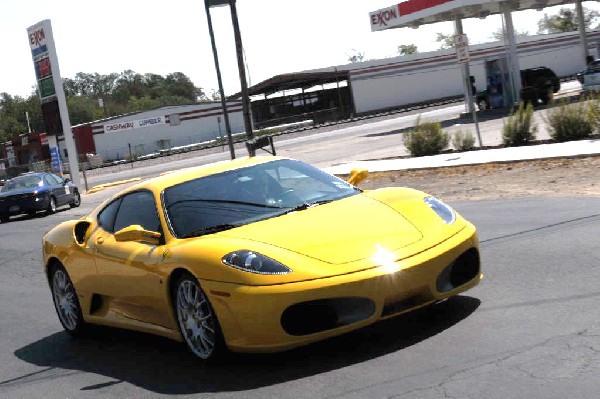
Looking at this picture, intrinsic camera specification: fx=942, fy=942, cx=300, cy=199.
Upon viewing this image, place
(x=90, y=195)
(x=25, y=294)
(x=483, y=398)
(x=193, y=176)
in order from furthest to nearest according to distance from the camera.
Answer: (x=90, y=195) < (x=25, y=294) < (x=193, y=176) < (x=483, y=398)

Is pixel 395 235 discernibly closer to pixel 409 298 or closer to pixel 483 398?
pixel 409 298

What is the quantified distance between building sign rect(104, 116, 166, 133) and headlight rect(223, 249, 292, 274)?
80630mm

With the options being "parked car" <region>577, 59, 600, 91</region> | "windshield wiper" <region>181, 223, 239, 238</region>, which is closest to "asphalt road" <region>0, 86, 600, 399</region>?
"windshield wiper" <region>181, 223, 239, 238</region>

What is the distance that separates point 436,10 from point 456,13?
2023 mm

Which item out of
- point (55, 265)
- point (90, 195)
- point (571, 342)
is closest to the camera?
point (571, 342)

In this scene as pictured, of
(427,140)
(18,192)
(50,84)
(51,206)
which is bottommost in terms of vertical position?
(51,206)

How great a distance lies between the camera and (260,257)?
5.96 metres

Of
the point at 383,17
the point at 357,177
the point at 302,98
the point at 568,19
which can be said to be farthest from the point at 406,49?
the point at 357,177

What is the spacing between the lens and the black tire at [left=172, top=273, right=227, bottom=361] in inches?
240

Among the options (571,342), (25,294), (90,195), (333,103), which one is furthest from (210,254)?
(333,103)

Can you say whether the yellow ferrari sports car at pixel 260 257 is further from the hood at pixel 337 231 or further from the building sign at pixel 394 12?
the building sign at pixel 394 12

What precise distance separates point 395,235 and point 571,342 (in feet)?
4.44

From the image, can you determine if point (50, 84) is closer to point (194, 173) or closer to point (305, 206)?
point (194, 173)

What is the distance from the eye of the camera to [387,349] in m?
6.00
